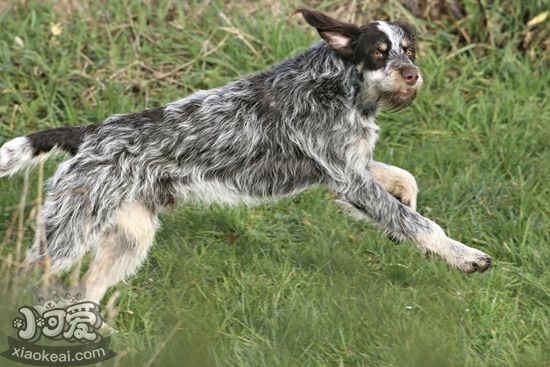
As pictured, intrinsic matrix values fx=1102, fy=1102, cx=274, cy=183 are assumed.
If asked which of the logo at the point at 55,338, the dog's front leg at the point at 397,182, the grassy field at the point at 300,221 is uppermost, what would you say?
the dog's front leg at the point at 397,182

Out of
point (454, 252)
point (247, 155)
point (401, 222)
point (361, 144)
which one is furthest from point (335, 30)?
point (454, 252)

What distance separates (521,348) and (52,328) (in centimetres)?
246

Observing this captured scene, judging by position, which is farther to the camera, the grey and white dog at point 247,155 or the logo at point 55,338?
the grey and white dog at point 247,155

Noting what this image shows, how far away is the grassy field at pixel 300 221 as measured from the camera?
5.79 metres

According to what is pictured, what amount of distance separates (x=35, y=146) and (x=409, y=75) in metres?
2.17

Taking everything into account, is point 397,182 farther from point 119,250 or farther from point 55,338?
point 55,338

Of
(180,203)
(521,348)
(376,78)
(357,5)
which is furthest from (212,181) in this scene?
(357,5)

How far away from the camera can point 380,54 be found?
646cm

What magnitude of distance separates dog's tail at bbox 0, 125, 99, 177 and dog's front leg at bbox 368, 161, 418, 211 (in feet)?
5.72

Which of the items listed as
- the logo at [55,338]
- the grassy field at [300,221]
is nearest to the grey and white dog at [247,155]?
the grassy field at [300,221]

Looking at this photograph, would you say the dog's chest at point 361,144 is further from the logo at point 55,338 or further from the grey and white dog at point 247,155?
the logo at point 55,338

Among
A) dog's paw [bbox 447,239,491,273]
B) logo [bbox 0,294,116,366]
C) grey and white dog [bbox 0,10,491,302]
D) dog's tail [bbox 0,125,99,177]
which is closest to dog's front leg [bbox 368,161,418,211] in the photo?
grey and white dog [bbox 0,10,491,302]

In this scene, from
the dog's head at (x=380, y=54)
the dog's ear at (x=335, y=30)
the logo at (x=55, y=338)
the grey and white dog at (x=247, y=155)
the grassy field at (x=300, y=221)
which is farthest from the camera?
the dog's ear at (x=335, y=30)

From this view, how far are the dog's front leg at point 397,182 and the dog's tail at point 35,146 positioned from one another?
174 centimetres
